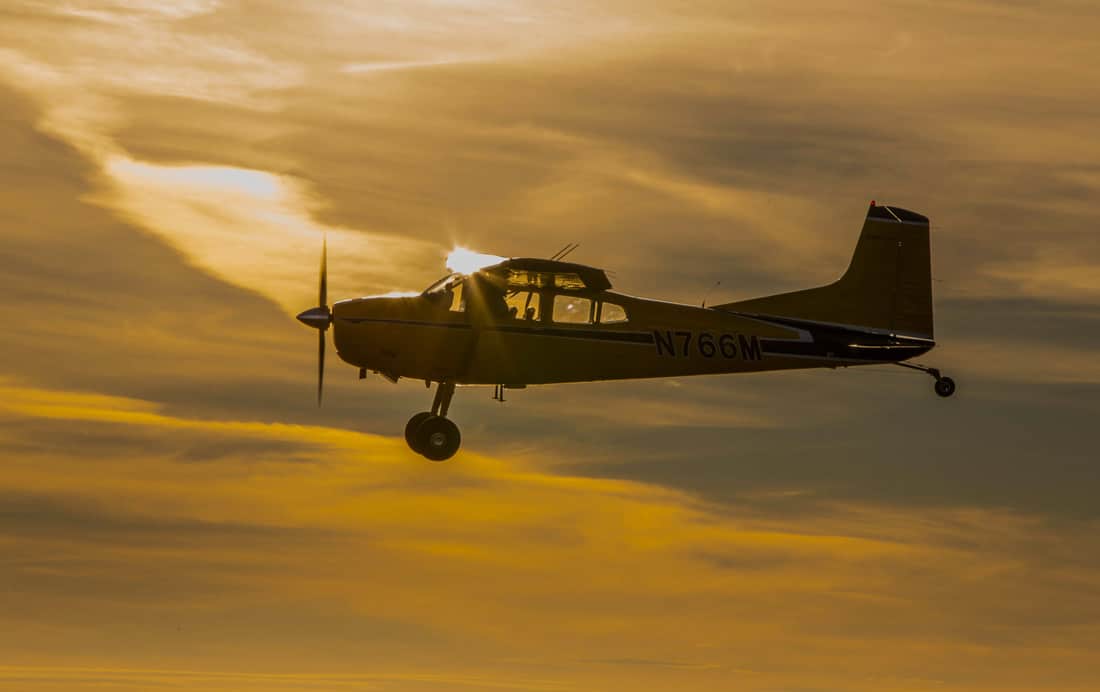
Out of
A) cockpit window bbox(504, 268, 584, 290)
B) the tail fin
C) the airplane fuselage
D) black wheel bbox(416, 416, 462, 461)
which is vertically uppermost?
the tail fin

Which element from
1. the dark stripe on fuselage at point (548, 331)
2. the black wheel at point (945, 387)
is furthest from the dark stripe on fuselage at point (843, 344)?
the dark stripe on fuselage at point (548, 331)

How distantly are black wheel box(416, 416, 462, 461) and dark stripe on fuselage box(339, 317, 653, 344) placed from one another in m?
2.07

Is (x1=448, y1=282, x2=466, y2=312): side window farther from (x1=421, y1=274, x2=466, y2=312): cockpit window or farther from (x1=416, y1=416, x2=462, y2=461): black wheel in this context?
(x1=416, y1=416, x2=462, y2=461): black wheel

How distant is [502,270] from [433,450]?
12.9ft

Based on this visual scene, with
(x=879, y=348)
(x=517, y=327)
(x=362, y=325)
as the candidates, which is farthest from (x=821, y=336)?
(x=362, y=325)

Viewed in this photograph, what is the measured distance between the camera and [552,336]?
1225 inches

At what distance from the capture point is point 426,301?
101 ft

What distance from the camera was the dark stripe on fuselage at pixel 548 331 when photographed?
100 feet

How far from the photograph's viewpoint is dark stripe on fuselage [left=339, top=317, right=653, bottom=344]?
30.6m

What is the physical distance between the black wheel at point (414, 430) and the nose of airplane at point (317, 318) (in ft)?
8.57

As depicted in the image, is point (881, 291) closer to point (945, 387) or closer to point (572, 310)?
point (945, 387)

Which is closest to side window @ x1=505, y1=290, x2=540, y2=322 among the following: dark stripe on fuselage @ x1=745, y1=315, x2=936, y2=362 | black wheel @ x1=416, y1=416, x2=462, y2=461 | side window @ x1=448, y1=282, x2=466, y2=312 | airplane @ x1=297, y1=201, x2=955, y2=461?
airplane @ x1=297, y1=201, x2=955, y2=461

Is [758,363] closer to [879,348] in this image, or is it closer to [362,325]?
[879,348]

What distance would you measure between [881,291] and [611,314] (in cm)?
694
